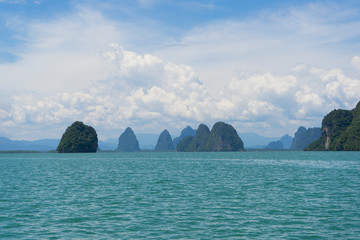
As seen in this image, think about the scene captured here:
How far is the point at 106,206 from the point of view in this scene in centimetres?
3153

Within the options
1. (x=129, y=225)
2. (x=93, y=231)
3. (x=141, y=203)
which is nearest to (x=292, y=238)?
(x=129, y=225)

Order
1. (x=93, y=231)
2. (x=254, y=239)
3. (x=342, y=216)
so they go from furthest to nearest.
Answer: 1. (x=342, y=216)
2. (x=93, y=231)
3. (x=254, y=239)

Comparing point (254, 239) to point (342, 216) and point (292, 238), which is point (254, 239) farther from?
point (342, 216)

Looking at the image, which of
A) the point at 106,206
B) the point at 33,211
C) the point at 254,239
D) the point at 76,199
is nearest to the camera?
the point at 254,239

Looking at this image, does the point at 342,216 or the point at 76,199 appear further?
the point at 76,199

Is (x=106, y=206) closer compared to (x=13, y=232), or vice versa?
(x=13, y=232)

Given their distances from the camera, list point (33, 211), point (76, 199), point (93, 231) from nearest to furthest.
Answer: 1. point (93, 231)
2. point (33, 211)
3. point (76, 199)

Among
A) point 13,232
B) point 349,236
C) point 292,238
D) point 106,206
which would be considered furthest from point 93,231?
point 349,236

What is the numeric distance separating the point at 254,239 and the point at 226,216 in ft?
20.9

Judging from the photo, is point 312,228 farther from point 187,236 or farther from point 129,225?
point 129,225

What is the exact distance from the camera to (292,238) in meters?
20.7

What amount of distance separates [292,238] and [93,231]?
1262 centimetres

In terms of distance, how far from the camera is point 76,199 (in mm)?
36031

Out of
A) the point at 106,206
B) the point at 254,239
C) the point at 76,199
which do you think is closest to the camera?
the point at 254,239
